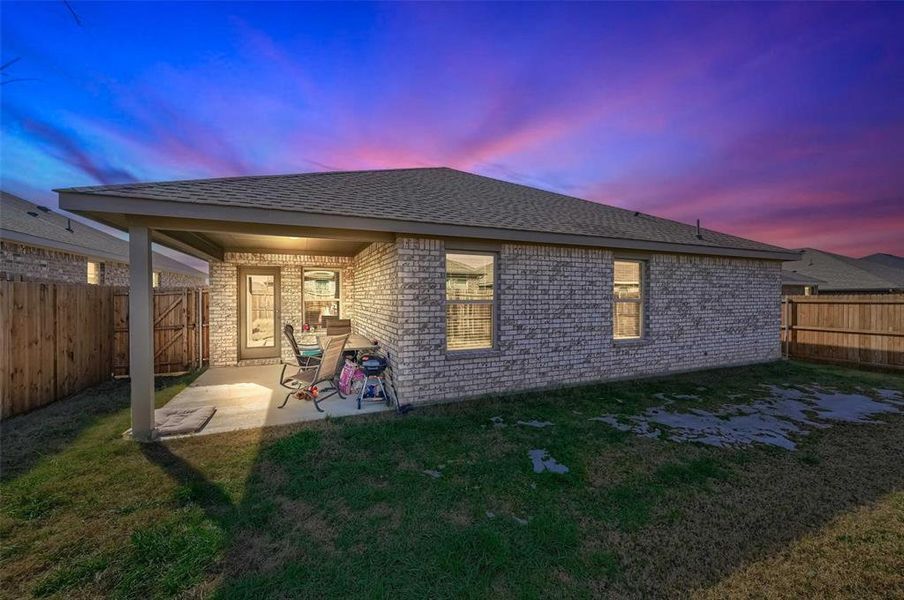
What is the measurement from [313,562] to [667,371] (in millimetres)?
8034

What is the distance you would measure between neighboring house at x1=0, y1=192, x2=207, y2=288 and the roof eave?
5033 mm

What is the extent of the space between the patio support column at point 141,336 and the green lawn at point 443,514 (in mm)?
336

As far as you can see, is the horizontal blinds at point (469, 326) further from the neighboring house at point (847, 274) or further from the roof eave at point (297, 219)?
the neighboring house at point (847, 274)

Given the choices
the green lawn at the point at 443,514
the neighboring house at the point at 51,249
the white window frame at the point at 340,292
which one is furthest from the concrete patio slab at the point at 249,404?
the neighboring house at the point at 51,249

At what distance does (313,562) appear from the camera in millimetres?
2178

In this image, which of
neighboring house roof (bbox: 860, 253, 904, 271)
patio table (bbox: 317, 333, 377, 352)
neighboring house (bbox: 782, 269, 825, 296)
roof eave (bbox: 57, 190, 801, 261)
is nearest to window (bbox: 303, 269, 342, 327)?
patio table (bbox: 317, 333, 377, 352)

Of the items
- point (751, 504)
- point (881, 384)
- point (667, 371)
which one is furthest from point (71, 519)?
point (881, 384)

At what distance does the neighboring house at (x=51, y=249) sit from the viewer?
325 inches

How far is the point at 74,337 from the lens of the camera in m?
6.05

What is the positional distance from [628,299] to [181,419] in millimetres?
8415

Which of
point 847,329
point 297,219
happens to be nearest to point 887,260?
point 847,329

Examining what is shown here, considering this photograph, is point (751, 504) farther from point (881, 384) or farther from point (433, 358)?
point (881, 384)

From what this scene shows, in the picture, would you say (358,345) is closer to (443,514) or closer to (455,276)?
(455,276)

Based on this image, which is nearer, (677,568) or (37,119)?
(677,568)
